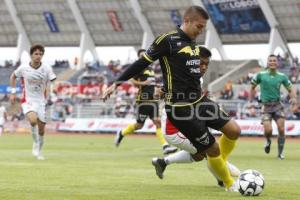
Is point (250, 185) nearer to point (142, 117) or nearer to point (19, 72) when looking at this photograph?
point (19, 72)

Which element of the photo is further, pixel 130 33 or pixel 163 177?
pixel 130 33

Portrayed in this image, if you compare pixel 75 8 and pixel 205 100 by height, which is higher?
pixel 75 8

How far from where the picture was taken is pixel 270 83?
17.9 meters

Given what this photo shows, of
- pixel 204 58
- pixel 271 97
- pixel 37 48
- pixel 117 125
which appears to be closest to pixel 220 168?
pixel 204 58

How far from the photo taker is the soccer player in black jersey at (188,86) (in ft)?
30.8

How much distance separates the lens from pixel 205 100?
31.5 ft

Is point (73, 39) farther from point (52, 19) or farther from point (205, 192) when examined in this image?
point (205, 192)

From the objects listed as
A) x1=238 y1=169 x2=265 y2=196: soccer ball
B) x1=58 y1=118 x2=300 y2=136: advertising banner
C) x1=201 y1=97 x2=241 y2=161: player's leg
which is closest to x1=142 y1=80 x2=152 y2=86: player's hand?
x1=201 y1=97 x2=241 y2=161: player's leg

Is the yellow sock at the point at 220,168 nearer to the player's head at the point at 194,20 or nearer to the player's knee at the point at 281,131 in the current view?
the player's head at the point at 194,20

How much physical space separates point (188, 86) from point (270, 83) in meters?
8.72

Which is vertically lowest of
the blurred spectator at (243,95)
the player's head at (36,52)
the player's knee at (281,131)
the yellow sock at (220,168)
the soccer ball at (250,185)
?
the soccer ball at (250,185)

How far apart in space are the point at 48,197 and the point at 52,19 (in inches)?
2450

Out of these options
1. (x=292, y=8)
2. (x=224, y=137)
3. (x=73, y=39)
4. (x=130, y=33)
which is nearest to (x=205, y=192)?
(x=224, y=137)

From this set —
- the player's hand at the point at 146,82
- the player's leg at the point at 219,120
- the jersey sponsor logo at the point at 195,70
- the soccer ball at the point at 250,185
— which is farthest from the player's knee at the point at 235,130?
the player's hand at the point at 146,82
